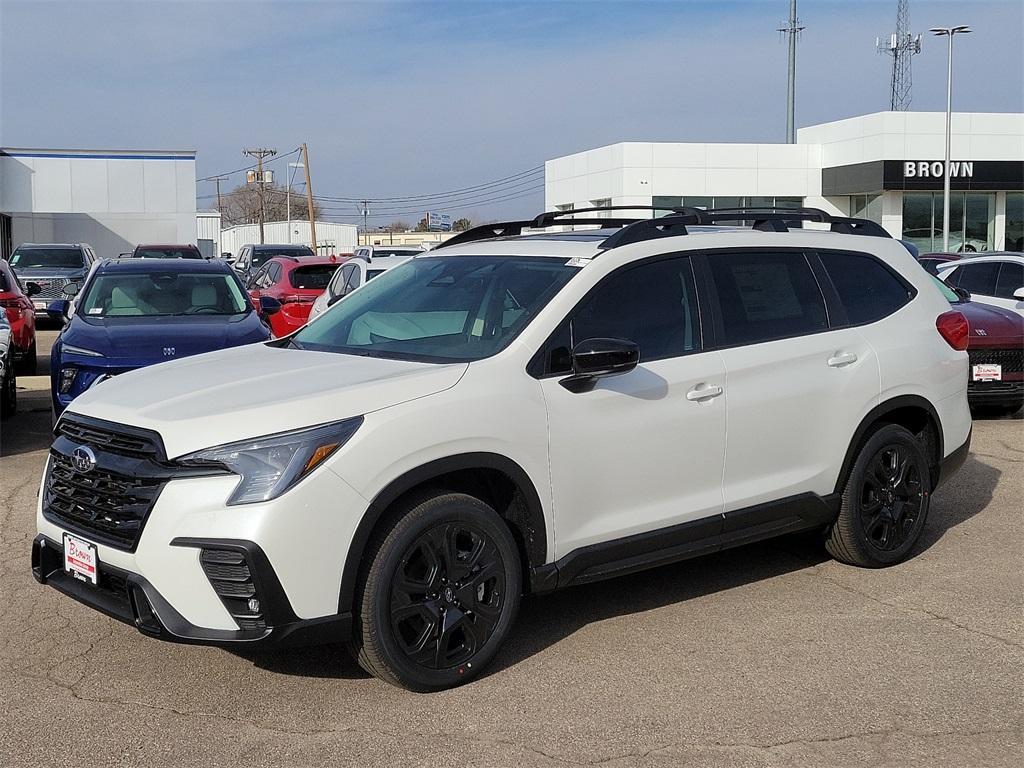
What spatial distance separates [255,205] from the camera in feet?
387

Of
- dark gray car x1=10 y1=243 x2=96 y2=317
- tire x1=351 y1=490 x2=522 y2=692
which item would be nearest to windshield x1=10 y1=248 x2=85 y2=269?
dark gray car x1=10 y1=243 x2=96 y2=317

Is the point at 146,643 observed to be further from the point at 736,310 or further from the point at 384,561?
the point at 736,310

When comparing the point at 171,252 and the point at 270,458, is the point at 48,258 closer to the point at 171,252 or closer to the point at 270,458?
the point at 171,252

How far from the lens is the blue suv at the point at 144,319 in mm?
8781

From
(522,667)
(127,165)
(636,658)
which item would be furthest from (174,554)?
(127,165)

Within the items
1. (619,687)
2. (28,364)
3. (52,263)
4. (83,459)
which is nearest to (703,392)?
(619,687)

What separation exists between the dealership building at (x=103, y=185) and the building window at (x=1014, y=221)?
31.6 m

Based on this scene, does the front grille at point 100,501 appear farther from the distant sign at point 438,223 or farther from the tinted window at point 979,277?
the distant sign at point 438,223

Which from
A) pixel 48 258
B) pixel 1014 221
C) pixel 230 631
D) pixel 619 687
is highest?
pixel 1014 221

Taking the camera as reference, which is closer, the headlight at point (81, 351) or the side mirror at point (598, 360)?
the side mirror at point (598, 360)

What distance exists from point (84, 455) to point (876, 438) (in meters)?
3.92

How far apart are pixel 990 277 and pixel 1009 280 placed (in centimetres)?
36

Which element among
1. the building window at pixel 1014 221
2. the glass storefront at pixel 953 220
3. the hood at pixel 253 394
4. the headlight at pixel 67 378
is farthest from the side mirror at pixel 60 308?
the building window at pixel 1014 221

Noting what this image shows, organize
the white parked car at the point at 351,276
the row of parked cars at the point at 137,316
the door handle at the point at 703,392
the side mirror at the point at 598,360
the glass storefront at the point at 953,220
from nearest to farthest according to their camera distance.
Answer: the side mirror at the point at 598,360
the door handle at the point at 703,392
the row of parked cars at the point at 137,316
the white parked car at the point at 351,276
the glass storefront at the point at 953,220
